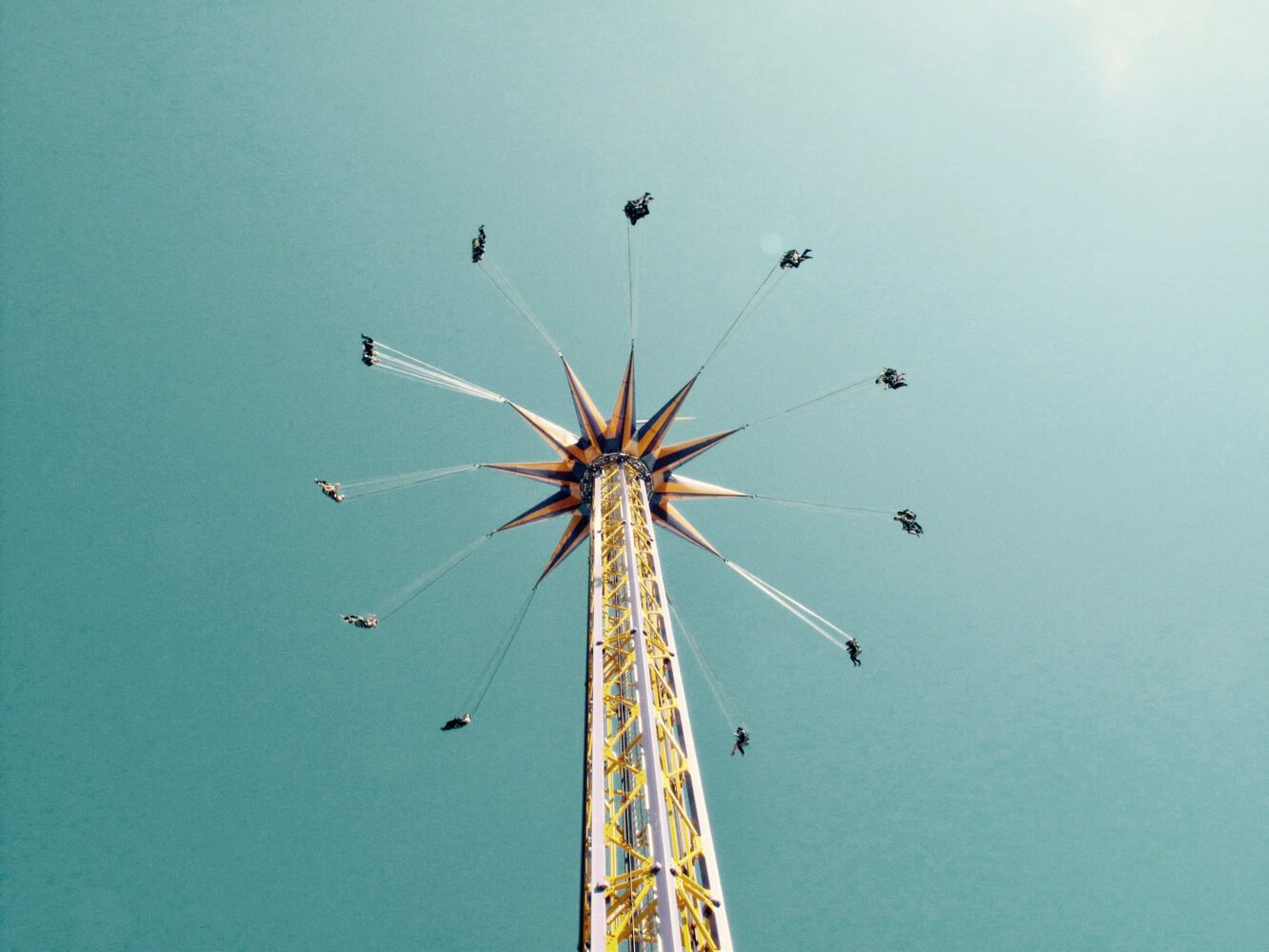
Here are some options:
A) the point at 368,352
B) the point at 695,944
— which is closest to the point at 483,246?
the point at 368,352

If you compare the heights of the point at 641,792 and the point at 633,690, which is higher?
the point at 633,690

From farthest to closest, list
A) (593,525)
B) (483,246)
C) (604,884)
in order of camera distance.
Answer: (483,246)
(593,525)
(604,884)

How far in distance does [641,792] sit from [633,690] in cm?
247

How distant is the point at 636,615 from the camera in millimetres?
13562

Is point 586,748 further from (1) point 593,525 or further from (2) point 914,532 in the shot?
(2) point 914,532

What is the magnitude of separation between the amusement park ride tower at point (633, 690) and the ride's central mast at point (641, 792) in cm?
2

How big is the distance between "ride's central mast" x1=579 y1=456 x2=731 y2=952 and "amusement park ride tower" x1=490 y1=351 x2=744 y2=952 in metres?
0.02

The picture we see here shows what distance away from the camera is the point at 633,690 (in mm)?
14133

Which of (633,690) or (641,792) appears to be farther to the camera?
(633,690)

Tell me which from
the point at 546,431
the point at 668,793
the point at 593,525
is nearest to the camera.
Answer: the point at 668,793

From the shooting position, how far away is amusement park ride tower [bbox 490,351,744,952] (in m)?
9.94

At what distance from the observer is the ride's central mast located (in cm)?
971

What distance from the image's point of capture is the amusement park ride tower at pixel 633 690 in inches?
391

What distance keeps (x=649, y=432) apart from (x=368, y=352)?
27.2ft
